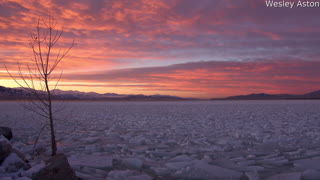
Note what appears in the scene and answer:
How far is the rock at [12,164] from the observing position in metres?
3.24

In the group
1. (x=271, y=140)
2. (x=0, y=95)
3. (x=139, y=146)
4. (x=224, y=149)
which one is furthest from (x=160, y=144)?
(x=0, y=95)

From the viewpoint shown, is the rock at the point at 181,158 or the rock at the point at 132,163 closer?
the rock at the point at 132,163

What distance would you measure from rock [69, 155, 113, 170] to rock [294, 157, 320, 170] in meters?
2.83

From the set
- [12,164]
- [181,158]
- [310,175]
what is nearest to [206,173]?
[181,158]

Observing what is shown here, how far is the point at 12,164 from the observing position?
10.8ft

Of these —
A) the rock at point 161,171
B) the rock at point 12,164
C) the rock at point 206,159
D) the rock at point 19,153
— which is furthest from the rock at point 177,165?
the rock at point 19,153

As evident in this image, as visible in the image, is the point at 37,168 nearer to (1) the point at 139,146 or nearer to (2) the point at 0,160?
(2) the point at 0,160

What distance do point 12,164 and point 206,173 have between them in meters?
2.62

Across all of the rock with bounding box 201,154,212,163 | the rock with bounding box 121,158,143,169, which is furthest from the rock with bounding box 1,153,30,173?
the rock with bounding box 201,154,212,163

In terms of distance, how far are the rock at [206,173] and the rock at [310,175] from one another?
0.80 m

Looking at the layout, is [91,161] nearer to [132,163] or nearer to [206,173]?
[132,163]

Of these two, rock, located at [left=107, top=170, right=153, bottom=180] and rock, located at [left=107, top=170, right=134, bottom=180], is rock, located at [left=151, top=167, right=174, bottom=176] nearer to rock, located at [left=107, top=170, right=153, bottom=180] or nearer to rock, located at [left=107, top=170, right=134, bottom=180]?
rock, located at [left=107, top=170, right=153, bottom=180]

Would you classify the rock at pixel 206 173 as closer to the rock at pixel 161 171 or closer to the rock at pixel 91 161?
the rock at pixel 161 171

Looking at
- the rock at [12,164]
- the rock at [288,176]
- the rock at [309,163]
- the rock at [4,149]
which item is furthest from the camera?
the rock at [309,163]
